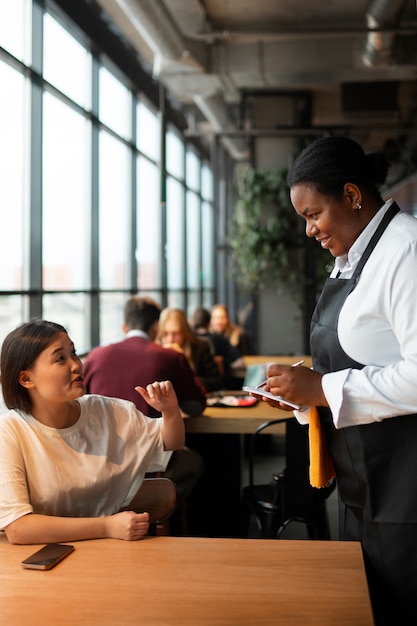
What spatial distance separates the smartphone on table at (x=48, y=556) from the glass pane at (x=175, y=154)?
9.73m

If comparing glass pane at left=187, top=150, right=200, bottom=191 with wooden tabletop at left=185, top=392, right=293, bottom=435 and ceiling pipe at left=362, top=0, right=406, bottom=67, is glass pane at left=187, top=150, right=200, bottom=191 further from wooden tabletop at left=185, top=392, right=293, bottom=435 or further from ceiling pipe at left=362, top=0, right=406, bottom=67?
wooden tabletop at left=185, top=392, right=293, bottom=435

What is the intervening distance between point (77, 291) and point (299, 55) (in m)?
3.02

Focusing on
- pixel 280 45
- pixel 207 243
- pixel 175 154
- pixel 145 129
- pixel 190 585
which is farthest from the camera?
pixel 207 243

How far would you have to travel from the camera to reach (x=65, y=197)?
6430mm

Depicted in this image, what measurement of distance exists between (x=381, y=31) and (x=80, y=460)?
5303 mm

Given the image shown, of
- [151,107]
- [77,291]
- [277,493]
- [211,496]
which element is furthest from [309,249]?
[277,493]

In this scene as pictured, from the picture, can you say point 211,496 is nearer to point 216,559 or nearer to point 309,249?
point 216,559

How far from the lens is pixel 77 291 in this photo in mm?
6516

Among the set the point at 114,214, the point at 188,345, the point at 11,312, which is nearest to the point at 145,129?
the point at 114,214

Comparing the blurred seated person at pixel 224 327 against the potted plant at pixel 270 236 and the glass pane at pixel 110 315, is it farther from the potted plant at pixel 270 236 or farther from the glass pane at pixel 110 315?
the potted plant at pixel 270 236

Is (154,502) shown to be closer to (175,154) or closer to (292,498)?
(292,498)

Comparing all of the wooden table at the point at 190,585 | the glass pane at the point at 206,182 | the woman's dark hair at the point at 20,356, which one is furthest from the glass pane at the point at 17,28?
the glass pane at the point at 206,182

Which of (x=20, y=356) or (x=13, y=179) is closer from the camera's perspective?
(x=20, y=356)

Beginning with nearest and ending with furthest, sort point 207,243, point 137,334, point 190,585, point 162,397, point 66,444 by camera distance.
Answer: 1. point 190,585
2. point 66,444
3. point 162,397
4. point 137,334
5. point 207,243
